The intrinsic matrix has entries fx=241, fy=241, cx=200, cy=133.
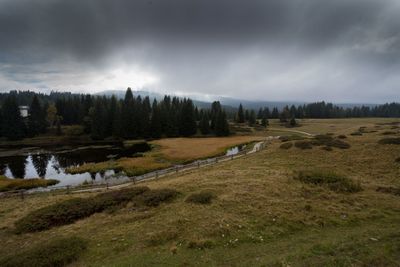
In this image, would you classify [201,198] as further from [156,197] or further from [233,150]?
[233,150]

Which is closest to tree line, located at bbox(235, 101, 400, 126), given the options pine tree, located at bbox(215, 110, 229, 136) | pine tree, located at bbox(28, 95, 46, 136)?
pine tree, located at bbox(215, 110, 229, 136)

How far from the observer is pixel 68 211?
59.9 feet

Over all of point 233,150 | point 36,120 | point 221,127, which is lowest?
point 233,150

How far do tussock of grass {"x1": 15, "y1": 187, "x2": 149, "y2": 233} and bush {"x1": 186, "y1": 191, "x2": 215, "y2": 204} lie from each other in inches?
208

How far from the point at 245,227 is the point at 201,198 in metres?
5.34

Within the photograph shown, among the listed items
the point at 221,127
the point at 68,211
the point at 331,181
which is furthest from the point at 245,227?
the point at 221,127

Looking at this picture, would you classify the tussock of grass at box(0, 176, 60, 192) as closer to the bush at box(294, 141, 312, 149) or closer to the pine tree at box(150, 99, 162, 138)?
the bush at box(294, 141, 312, 149)

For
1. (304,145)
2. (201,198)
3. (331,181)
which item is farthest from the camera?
(304,145)

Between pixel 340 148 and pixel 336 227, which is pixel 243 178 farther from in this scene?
pixel 340 148

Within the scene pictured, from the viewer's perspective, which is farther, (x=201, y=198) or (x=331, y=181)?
(x=331, y=181)

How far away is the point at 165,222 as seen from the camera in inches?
614

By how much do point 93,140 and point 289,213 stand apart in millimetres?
87339

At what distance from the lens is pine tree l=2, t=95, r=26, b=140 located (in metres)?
86.7

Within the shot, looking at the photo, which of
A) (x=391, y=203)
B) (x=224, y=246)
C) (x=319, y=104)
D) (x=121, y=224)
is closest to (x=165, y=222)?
(x=121, y=224)
